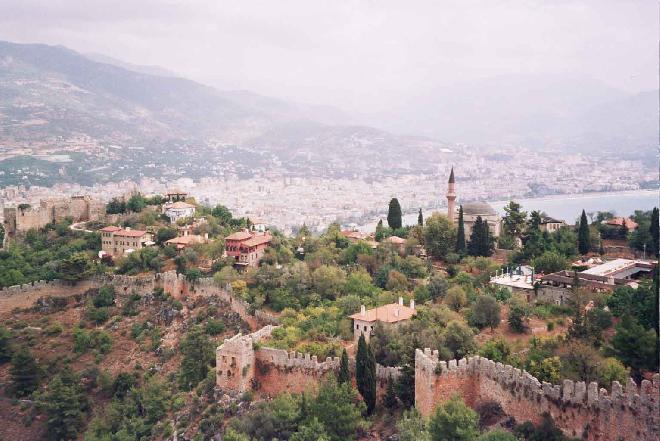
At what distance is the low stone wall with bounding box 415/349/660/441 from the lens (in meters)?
15.7

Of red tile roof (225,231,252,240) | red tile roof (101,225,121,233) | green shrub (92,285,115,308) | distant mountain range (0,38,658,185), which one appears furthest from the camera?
distant mountain range (0,38,658,185)

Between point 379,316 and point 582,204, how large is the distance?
252 ft

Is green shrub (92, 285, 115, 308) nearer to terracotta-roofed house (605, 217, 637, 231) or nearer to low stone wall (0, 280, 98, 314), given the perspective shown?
low stone wall (0, 280, 98, 314)

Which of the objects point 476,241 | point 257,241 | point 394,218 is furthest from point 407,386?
point 394,218

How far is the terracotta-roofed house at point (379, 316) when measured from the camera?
25.9m

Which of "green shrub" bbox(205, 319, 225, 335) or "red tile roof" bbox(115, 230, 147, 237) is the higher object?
"red tile roof" bbox(115, 230, 147, 237)

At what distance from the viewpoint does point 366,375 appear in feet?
72.9

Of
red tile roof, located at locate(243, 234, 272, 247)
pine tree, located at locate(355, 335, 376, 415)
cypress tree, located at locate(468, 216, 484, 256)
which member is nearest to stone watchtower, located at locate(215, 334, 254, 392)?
pine tree, located at locate(355, 335, 376, 415)

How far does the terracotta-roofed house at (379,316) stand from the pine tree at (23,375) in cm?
1549

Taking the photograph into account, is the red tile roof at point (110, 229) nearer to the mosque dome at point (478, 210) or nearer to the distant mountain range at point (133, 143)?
the mosque dome at point (478, 210)

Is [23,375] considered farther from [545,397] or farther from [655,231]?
[655,231]

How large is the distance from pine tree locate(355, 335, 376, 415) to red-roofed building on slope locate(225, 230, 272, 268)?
55.1 feet

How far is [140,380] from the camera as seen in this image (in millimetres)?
31516

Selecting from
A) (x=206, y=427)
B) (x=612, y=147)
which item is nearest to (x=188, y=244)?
(x=206, y=427)
